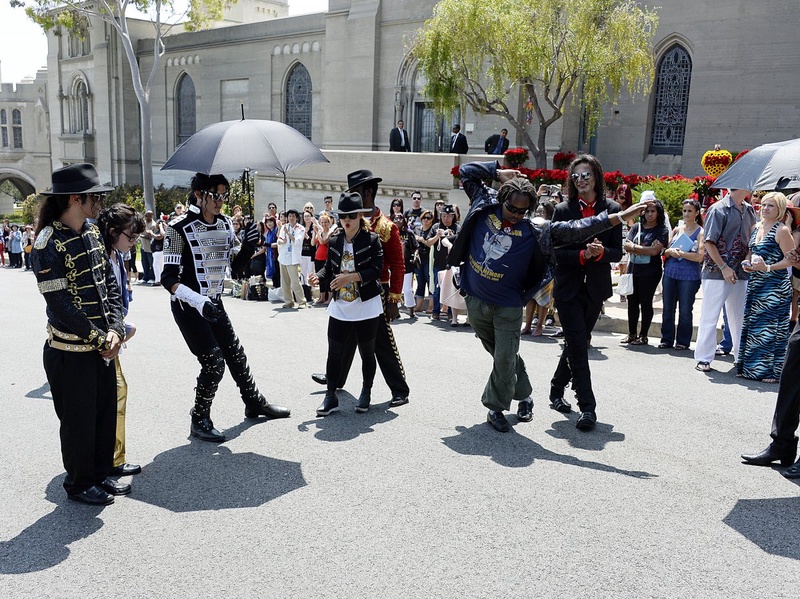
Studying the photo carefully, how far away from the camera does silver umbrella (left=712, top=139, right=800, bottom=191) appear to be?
5270 mm

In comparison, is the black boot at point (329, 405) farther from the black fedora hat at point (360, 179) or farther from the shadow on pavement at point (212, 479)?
the black fedora hat at point (360, 179)

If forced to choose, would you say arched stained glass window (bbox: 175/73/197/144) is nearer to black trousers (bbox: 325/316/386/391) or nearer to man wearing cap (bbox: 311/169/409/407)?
man wearing cap (bbox: 311/169/409/407)

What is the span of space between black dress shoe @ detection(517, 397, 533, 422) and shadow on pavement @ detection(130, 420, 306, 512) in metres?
1.97

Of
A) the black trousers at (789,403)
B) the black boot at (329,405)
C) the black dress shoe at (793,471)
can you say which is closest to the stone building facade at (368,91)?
the black boot at (329,405)

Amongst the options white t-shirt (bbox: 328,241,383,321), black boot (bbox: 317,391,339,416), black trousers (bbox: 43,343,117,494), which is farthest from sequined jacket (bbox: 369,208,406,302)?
black trousers (bbox: 43,343,117,494)

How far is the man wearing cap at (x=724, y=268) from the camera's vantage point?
8008 millimetres

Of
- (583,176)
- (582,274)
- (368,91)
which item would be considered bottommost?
(582,274)

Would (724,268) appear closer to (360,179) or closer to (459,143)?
(360,179)

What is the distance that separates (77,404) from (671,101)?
67.7 ft

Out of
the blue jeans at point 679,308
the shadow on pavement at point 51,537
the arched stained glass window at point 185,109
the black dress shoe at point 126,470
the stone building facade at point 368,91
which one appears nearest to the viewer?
the shadow on pavement at point 51,537

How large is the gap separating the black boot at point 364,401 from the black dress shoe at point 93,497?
233 centimetres

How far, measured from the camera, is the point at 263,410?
6.11 metres

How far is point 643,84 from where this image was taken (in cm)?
2072

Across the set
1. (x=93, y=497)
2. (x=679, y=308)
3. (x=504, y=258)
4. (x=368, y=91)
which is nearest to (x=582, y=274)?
(x=504, y=258)
